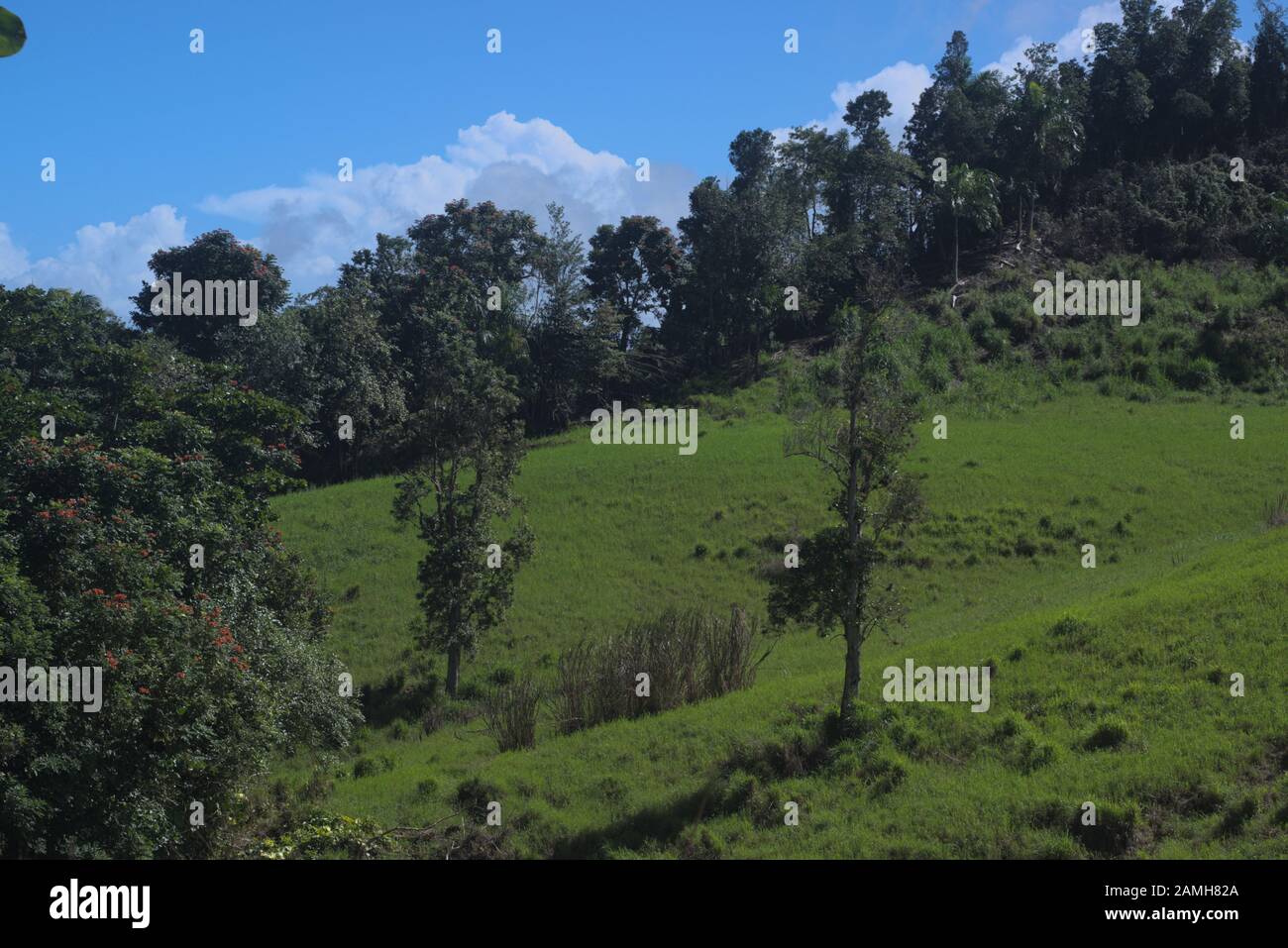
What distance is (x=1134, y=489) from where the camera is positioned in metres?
37.7

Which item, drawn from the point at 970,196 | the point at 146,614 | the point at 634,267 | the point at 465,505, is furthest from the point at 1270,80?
the point at 146,614

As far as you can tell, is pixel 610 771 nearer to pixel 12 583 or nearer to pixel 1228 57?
pixel 12 583

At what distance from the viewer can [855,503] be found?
21328mm

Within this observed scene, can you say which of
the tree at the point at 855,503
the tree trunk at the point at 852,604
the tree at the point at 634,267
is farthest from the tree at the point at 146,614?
the tree at the point at 634,267

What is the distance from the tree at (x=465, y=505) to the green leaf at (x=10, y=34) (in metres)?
29.1

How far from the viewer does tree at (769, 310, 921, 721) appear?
2062 cm

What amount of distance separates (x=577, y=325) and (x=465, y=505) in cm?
3004

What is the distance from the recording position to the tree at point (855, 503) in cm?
2062

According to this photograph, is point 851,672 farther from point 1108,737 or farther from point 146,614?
point 146,614

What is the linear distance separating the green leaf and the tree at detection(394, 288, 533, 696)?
29070 mm

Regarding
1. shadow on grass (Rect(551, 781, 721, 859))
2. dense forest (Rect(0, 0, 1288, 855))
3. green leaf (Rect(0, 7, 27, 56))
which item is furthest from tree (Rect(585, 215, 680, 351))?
green leaf (Rect(0, 7, 27, 56))

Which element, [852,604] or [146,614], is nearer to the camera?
[146,614]

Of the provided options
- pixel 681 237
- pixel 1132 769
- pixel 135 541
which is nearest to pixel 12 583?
pixel 135 541
